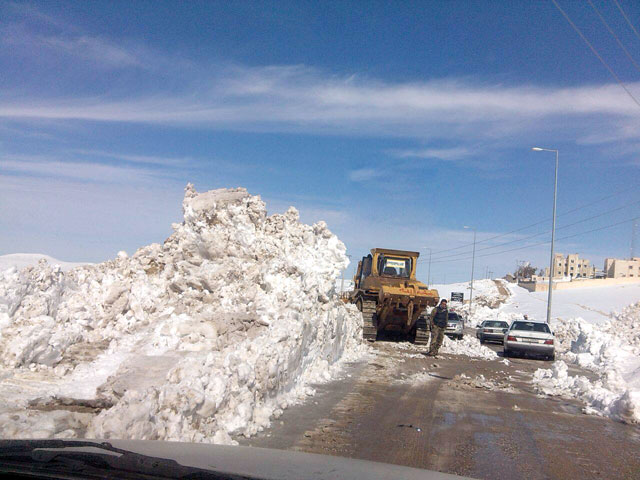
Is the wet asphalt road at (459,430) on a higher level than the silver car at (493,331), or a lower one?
lower

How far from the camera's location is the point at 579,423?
29.1 ft

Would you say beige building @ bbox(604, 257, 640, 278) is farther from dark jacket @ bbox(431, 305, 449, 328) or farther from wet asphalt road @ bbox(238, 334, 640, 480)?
wet asphalt road @ bbox(238, 334, 640, 480)

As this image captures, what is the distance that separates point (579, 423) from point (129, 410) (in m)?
6.85

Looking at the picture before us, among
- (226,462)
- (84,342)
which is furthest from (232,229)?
(226,462)

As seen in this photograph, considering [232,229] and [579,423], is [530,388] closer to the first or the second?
[579,423]

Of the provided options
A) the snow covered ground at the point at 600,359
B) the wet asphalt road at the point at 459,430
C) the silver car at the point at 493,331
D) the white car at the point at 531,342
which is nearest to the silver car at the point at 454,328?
the silver car at the point at 493,331

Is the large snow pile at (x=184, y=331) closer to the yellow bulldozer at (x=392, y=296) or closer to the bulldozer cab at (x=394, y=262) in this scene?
the yellow bulldozer at (x=392, y=296)

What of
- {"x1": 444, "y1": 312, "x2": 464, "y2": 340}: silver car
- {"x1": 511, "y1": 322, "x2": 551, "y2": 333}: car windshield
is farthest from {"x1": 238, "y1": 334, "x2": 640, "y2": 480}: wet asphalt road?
{"x1": 444, "y1": 312, "x2": 464, "y2": 340}: silver car

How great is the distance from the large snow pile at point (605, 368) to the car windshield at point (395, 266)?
6.87 metres

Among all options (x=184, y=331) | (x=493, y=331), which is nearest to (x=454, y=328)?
(x=493, y=331)

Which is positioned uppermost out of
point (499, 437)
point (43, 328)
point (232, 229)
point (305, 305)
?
point (232, 229)

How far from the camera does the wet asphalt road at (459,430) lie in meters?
6.31

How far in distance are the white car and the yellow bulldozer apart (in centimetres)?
299

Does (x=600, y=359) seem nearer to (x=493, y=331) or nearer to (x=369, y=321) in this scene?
(x=369, y=321)
